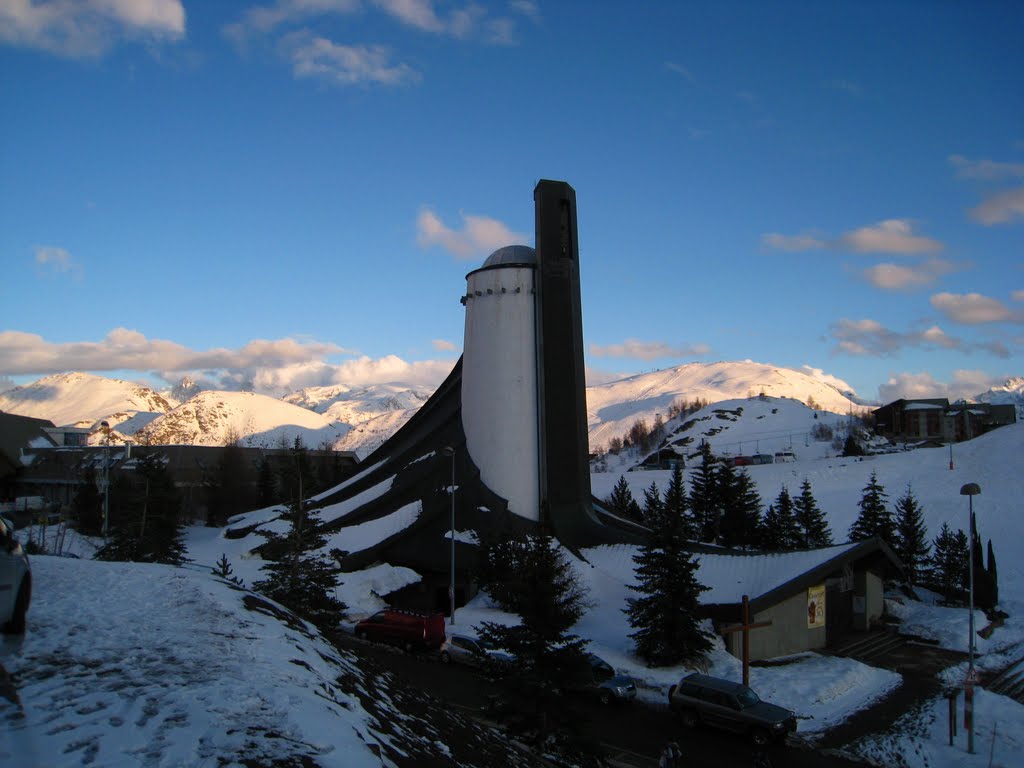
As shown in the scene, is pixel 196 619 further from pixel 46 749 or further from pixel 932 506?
pixel 932 506

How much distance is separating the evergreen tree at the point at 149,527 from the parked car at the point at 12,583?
60.5 feet

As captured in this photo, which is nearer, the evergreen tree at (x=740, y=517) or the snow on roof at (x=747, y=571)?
the snow on roof at (x=747, y=571)

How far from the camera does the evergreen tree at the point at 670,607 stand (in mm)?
20641

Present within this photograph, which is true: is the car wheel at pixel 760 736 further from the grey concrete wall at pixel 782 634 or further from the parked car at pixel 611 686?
the grey concrete wall at pixel 782 634

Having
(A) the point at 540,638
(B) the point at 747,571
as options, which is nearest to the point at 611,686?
(A) the point at 540,638

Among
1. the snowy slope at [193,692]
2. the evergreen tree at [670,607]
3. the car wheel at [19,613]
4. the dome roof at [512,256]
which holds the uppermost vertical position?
the dome roof at [512,256]

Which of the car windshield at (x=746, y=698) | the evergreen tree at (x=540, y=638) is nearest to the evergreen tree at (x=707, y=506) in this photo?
the car windshield at (x=746, y=698)

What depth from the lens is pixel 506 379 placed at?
34.3 m

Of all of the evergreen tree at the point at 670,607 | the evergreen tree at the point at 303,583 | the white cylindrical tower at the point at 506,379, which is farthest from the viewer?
the white cylindrical tower at the point at 506,379

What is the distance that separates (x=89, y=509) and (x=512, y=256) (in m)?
28.9

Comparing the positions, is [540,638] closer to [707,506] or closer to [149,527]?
[149,527]

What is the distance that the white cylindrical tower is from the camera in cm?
3352

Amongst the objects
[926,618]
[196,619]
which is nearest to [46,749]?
[196,619]

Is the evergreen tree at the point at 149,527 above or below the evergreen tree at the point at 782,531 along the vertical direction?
above
